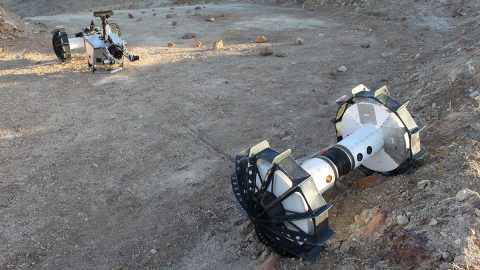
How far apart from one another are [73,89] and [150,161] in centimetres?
412

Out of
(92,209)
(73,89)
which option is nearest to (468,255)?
(92,209)

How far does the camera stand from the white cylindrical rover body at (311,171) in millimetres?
3939

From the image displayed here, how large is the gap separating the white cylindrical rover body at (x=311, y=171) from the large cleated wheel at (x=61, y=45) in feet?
28.4

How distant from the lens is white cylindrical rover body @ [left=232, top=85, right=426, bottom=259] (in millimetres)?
3939

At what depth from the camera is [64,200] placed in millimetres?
6301

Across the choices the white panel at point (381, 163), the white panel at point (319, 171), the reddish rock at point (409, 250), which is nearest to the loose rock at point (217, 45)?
the white panel at point (381, 163)

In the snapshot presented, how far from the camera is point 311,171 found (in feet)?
14.3

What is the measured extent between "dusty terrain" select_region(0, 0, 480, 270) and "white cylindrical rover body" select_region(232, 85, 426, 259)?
0.33m

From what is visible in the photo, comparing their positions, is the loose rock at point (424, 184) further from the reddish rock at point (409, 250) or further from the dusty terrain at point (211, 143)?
the reddish rock at point (409, 250)

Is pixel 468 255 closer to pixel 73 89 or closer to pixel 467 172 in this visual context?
pixel 467 172

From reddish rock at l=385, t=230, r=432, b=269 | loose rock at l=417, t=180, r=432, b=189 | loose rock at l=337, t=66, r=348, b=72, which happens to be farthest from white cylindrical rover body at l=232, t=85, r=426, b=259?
loose rock at l=337, t=66, r=348, b=72

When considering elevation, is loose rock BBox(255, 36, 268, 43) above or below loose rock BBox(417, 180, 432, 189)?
above

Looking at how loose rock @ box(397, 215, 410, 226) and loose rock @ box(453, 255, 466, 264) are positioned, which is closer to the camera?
loose rock @ box(453, 255, 466, 264)

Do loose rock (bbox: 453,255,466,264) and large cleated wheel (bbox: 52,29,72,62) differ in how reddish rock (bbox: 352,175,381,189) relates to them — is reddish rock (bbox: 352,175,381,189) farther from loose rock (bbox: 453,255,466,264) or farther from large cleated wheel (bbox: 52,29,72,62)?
large cleated wheel (bbox: 52,29,72,62)
